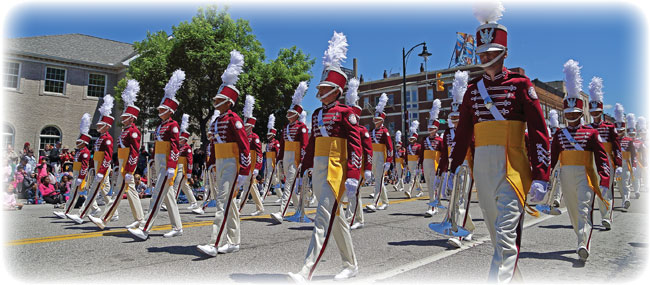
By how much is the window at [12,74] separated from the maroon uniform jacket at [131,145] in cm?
2946

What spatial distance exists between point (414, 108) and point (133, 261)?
48570mm

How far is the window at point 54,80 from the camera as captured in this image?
3131cm

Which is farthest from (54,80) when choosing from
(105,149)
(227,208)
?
(227,208)

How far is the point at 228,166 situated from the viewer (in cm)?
600

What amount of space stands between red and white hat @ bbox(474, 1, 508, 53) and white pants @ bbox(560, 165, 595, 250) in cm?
328

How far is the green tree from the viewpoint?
2625 cm

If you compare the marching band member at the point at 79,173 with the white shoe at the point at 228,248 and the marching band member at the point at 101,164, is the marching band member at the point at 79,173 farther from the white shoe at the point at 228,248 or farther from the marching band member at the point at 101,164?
the white shoe at the point at 228,248

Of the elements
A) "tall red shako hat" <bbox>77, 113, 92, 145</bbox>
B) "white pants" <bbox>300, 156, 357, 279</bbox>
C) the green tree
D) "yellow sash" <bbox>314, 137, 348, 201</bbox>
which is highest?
the green tree

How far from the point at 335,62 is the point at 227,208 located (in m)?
2.55

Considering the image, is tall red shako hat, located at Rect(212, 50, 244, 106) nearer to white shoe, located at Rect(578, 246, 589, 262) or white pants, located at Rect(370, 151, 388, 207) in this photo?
white shoe, located at Rect(578, 246, 589, 262)

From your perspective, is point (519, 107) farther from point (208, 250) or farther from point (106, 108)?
point (106, 108)

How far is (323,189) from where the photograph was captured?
15.0ft

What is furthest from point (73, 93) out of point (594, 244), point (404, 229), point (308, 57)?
point (594, 244)

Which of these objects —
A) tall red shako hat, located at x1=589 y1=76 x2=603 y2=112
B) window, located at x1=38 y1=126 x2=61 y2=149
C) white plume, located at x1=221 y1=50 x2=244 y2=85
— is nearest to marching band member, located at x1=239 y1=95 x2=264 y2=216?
white plume, located at x1=221 y1=50 x2=244 y2=85
